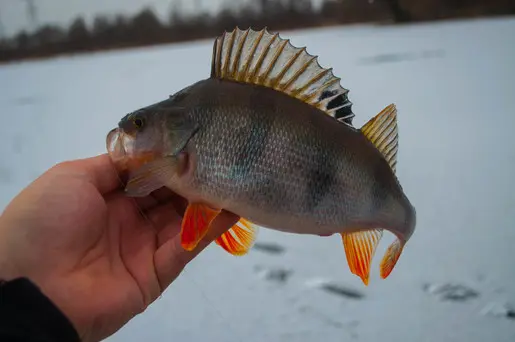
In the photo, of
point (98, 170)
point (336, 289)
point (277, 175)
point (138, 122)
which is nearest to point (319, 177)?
point (277, 175)

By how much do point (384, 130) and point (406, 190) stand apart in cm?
127

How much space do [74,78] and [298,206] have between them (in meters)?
3.97

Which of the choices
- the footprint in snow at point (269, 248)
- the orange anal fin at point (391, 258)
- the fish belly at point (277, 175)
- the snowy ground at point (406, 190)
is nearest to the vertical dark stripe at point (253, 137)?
the fish belly at point (277, 175)

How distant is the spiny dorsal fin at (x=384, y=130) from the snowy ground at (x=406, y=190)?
0.73m

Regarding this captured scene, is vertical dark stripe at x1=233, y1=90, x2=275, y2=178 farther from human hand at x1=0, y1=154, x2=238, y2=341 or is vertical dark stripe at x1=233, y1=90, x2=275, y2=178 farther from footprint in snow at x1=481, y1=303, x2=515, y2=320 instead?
footprint in snow at x1=481, y1=303, x2=515, y2=320

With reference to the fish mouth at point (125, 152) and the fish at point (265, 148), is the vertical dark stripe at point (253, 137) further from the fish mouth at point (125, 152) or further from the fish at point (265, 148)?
the fish mouth at point (125, 152)

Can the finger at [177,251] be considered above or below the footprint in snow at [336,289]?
above

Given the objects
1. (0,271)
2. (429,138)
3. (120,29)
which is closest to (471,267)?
(429,138)

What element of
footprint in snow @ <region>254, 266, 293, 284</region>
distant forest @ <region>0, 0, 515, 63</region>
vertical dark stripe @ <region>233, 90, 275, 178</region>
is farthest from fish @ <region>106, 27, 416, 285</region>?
distant forest @ <region>0, 0, 515, 63</region>

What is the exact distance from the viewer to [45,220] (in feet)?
2.49

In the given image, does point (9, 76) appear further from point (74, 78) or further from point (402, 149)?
point (402, 149)

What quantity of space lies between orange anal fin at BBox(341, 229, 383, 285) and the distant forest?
1.42 metres

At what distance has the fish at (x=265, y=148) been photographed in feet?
2.21

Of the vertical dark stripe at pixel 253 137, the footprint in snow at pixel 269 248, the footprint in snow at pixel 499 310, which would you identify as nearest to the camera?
the vertical dark stripe at pixel 253 137
